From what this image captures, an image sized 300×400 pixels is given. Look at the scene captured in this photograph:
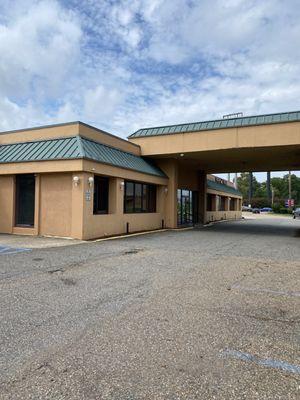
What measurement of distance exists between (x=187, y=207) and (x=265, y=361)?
69.8 feet

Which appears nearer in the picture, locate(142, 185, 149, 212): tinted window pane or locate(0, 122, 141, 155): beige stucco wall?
locate(0, 122, 141, 155): beige stucco wall

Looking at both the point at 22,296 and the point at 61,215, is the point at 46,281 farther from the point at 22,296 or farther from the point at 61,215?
the point at 61,215

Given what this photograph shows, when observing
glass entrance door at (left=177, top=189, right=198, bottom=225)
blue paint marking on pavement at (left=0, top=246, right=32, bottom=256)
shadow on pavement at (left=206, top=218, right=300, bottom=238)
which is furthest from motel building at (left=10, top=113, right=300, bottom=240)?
shadow on pavement at (left=206, top=218, right=300, bottom=238)

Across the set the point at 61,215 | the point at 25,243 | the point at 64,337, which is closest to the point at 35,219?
the point at 61,215

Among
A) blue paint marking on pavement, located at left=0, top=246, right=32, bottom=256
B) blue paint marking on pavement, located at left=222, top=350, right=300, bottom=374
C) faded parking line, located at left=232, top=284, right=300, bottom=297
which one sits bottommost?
blue paint marking on pavement, located at left=222, top=350, right=300, bottom=374

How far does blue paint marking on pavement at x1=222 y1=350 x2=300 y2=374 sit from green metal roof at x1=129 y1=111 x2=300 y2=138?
1432cm

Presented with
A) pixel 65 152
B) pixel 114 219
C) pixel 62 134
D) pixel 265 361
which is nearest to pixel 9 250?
pixel 65 152

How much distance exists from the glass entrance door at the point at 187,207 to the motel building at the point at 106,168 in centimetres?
179

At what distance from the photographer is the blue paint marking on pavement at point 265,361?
3.33 metres

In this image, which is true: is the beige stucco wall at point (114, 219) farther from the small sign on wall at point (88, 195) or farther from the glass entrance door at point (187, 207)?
the glass entrance door at point (187, 207)

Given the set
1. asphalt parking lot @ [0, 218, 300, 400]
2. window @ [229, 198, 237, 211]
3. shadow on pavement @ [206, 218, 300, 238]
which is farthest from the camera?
window @ [229, 198, 237, 211]

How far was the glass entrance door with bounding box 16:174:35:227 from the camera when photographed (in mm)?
15195

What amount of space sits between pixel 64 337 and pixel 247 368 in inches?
85.5

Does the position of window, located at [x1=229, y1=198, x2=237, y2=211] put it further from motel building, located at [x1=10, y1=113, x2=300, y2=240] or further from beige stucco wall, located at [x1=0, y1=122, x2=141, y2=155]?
beige stucco wall, located at [x1=0, y1=122, x2=141, y2=155]
